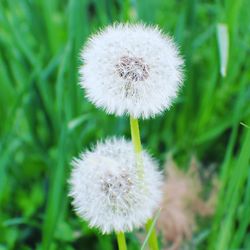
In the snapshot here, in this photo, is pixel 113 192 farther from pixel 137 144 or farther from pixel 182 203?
pixel 182 203

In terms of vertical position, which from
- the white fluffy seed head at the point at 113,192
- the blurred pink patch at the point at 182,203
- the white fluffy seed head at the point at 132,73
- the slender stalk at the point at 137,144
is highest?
the white fluffy seed head at the point at 132,73

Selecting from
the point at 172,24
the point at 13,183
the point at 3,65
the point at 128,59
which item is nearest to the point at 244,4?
the point at 172,24

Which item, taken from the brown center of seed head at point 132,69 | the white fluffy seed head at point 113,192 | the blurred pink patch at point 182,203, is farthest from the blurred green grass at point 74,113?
the brown center of seed head at point 132,69

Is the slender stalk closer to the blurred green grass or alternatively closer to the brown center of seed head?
the brown center of seed head

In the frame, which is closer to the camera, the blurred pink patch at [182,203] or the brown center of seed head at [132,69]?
the brown center of seed head at [132,69]

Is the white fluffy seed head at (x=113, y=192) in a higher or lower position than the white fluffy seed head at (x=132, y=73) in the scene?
lower

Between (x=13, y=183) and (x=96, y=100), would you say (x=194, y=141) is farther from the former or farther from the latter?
(x=96, y=100)

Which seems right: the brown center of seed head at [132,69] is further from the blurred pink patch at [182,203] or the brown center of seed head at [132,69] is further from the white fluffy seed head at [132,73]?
the blurred pink patch at [182,203]

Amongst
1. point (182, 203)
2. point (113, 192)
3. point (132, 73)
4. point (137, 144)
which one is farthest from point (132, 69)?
point (182, 203)
